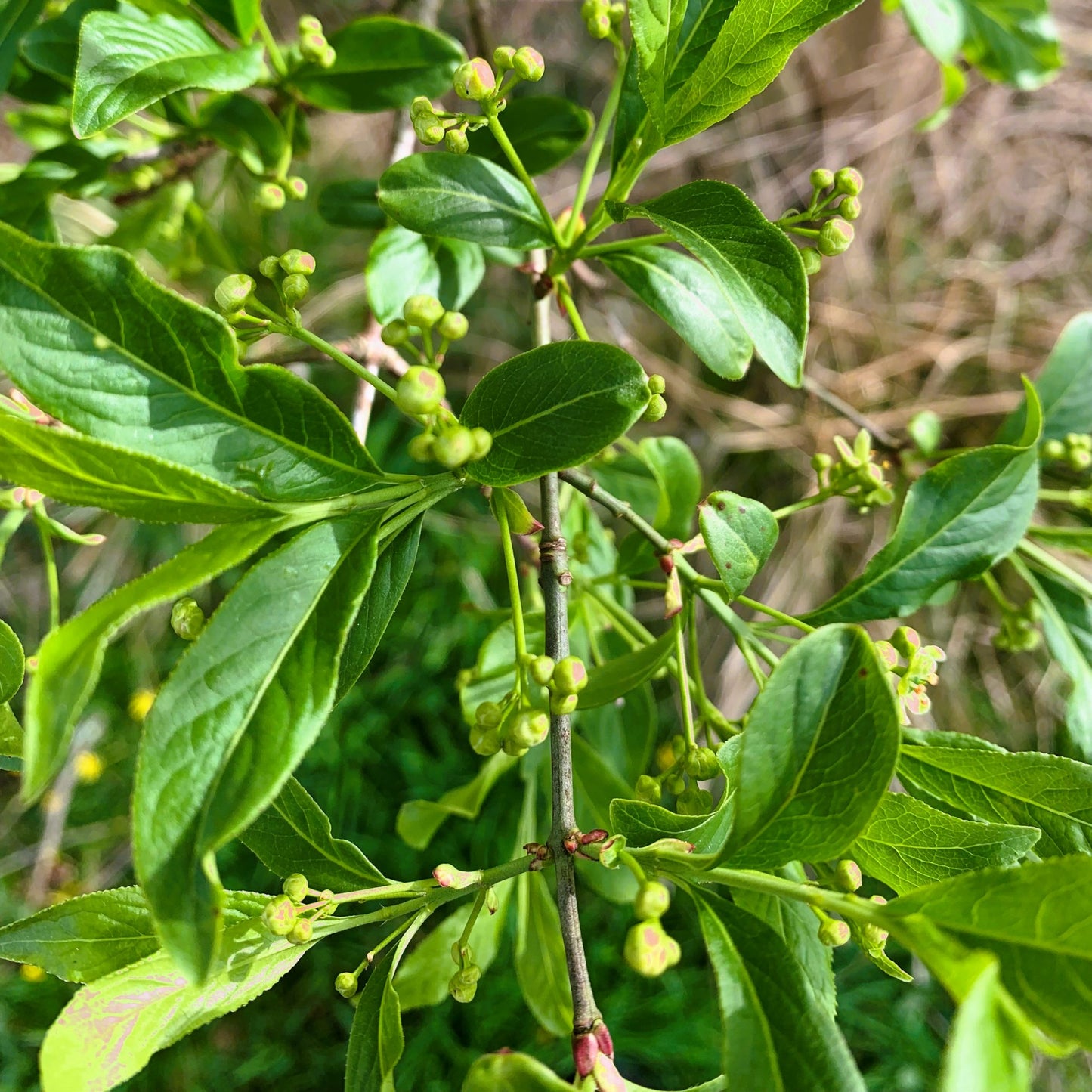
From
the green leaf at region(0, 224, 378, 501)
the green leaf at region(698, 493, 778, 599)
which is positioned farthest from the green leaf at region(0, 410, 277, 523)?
the green leaf at region(698, 493, 778, 599)

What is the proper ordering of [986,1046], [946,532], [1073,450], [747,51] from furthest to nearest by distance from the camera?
[1073,450] → [946,532] → [747,51] → [986,1046]

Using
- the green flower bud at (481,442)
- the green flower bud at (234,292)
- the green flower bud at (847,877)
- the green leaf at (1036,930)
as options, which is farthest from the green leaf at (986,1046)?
the green flower bud at (234,292)

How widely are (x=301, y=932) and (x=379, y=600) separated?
267 mm

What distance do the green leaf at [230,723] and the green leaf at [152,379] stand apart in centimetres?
7

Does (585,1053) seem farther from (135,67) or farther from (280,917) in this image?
(135,67)

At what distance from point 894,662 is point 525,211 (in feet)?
1.81

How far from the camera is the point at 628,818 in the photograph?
2.13 ft

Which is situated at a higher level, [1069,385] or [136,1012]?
[1069,385]

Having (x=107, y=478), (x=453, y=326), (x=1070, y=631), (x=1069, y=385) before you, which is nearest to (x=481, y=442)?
(x=453, y=326)

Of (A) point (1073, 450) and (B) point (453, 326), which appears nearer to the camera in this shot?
(B) point (453, 326)

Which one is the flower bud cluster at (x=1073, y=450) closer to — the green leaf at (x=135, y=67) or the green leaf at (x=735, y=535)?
the green leaf at (x=735, y=535)

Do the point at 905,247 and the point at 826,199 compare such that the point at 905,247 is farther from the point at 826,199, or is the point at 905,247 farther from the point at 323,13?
the point at 826,199

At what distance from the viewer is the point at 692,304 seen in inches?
29.4

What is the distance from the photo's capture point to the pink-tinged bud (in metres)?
0.61
